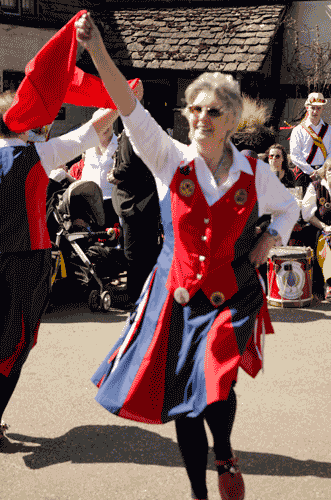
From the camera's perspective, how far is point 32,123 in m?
3.33

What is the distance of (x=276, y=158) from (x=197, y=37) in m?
7.41

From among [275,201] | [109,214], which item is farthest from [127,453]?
[109,214]

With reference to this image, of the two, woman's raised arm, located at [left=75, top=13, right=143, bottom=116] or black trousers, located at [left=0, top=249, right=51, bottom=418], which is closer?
woman's raised arm, located at [left=75, top=13, right=143, bottom=116]

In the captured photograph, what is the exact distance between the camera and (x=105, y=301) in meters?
6.72

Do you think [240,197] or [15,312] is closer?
[240,197]

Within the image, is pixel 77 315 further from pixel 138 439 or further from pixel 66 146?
pixel 66 146

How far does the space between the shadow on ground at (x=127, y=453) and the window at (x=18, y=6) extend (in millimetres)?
13529

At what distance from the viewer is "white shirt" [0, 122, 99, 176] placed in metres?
3.32

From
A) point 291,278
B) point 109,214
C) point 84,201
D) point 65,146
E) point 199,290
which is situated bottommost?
point 291,278

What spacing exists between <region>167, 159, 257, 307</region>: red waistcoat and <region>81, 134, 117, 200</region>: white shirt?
474 cm

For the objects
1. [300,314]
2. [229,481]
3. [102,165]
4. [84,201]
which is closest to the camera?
[229,481]

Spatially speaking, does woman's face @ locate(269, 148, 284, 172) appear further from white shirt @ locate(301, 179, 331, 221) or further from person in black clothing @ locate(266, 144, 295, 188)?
white shirt @ locate(301, 179, 331, 221)

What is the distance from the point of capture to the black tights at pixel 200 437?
272cm

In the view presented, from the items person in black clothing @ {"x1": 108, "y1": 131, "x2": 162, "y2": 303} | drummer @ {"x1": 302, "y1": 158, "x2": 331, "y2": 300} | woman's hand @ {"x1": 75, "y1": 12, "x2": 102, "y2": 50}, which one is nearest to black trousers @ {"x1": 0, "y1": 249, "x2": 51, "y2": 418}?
woman's hand @ {"x1": 75, "y1": 12, "x2": 102, "y2": 50}
